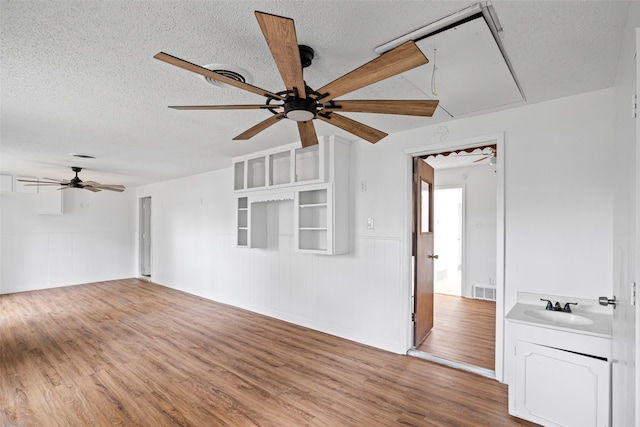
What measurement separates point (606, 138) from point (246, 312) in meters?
4.73

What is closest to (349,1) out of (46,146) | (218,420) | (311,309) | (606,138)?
(606,138)

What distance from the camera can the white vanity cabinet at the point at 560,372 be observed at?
197 cm

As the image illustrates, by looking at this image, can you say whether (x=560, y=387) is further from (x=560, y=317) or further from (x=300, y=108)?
(x=300, y=108)

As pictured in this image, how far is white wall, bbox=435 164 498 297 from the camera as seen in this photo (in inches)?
220

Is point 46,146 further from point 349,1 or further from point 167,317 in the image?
point 349,1

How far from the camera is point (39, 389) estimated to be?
8.82 feet

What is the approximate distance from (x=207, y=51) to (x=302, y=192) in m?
2.24

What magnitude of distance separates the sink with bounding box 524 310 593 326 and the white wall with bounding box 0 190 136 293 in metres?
8.84

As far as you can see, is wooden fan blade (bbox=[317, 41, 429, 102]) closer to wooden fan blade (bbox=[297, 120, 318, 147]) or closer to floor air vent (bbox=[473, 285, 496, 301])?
wooden fan blade (bbox=[297, 120, 318, 147])

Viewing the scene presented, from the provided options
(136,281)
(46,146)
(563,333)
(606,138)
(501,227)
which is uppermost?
(46,146)

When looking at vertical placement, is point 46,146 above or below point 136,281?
above

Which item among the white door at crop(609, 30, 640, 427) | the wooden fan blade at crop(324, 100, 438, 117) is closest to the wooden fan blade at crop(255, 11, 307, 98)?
the wooden fan blade at crop(324, 100, 438, 117)

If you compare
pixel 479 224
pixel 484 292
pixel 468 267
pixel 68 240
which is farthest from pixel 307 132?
pixel 68 240

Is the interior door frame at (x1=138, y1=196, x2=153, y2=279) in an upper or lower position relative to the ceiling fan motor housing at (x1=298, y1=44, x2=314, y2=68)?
lower
